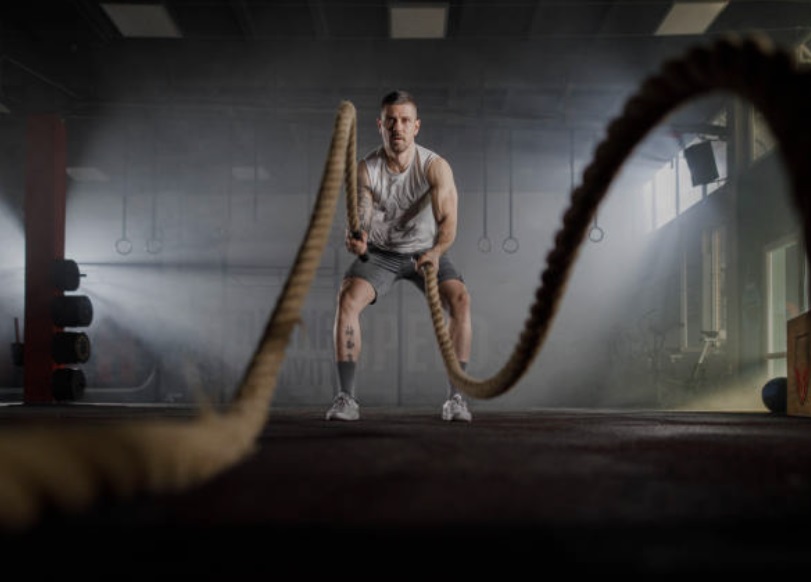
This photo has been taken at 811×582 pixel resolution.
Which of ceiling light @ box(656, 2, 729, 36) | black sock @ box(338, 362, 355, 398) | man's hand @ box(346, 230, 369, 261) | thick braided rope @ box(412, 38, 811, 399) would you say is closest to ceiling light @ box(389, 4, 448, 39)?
ceiling light @ box(656, 2, 729, 36)

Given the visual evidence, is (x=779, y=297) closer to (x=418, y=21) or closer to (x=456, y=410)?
(x=418, y=21)

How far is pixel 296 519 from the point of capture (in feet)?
3.27

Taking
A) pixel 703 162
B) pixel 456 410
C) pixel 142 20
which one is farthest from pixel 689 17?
pixel 142 20

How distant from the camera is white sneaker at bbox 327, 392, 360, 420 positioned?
3389 millimetres

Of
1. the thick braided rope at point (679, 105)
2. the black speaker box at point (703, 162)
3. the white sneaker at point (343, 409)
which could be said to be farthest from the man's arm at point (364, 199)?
the black speaker box at point (703, 162)

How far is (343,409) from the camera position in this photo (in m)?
3.41

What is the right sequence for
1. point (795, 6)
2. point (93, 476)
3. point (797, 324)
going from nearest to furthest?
point (93, 476), point (797, 324), point (795, 6)

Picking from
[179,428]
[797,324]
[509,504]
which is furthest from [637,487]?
[797,324]

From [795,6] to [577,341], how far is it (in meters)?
6.27

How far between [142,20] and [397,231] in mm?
4033

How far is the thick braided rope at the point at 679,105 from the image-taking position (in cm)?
96

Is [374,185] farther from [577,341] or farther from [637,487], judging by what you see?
[577,341]

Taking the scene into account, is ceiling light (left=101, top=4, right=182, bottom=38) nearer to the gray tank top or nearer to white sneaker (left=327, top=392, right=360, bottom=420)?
the gray tank top

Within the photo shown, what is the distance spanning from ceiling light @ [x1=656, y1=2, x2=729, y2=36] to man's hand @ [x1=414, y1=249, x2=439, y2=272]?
13.0 feet
